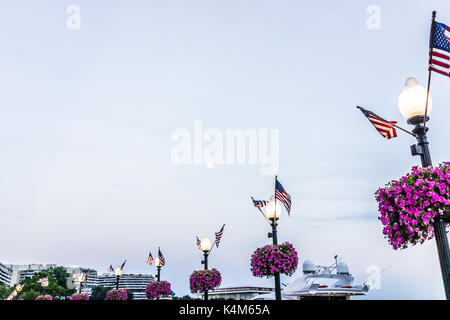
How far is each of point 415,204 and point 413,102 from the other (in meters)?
2.25

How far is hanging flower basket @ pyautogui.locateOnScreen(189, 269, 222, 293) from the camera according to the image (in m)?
19.4

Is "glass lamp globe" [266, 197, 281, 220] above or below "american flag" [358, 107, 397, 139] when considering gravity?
below

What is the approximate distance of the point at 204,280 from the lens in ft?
63.5

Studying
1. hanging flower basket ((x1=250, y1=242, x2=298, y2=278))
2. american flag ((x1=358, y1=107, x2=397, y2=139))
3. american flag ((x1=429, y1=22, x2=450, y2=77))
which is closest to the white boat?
hanging flower basket ((x1=250, y1=242, x2=298, y2=278))

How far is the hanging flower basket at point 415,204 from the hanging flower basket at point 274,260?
7010mm

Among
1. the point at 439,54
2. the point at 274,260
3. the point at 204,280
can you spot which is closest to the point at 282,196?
the point at 274,260

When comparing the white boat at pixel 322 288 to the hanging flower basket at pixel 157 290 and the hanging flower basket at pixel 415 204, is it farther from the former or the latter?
the hanging flower basket at pixel 415 204

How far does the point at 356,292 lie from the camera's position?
21438 millimetres

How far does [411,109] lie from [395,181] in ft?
5.54

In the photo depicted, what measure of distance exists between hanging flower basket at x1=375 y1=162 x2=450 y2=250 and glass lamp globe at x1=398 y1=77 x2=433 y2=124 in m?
1.20

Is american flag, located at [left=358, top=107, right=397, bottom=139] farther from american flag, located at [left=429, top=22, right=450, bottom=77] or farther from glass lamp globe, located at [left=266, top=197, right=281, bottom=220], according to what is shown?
glass lamp globe, located at [left=266, top=197, right=281, bottom=220]
